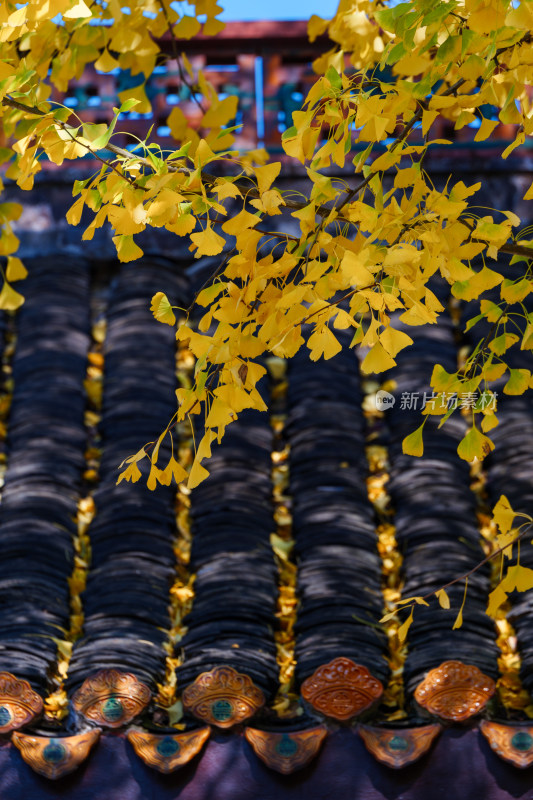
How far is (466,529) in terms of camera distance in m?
4.34

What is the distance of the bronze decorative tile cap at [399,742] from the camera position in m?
3.44

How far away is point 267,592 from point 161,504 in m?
0.64

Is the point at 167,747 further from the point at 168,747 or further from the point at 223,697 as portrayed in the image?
the point at 223,697

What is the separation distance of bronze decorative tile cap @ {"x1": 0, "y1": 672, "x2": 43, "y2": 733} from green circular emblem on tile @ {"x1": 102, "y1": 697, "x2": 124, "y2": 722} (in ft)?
0.65

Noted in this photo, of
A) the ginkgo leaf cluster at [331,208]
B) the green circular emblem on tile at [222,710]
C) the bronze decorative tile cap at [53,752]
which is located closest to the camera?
the ginkgo leaf cluster at [331,208]

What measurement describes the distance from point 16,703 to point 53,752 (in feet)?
0.67

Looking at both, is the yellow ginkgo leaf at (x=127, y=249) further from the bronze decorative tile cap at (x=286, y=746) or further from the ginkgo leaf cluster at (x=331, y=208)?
the bronze decorative tile cap at (x=286, y=746)

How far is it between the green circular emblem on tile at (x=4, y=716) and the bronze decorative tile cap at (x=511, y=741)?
1415 millimetres

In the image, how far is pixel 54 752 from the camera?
3.46 m

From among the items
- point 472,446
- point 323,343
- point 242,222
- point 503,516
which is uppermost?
point 242,222

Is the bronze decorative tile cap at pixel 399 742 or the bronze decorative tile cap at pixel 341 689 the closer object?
the bronze decorative tile cap at pixel 399 742

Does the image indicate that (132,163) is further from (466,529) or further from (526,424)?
(526,424)

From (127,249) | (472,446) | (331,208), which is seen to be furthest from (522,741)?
(127,249)

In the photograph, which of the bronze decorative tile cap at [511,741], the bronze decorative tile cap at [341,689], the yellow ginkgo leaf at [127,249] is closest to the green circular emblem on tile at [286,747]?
the bronze decorative tile cap at [341,689]
